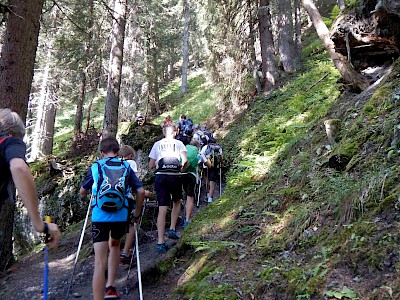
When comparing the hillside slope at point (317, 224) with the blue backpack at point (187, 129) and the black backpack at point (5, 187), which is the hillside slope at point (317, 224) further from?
the blue backpack at point (187, 129)

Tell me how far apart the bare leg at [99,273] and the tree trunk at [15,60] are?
3031mm

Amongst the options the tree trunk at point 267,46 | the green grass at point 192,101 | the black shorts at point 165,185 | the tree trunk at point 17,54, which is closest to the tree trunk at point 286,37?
the tree trunk at point 267,46

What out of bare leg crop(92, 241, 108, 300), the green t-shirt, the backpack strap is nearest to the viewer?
the backpack strap

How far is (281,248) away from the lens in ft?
13.6

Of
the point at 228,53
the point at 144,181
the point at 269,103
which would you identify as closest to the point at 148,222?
the point at 144,181

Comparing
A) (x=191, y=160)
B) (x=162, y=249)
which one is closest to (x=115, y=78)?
(x=191, y=160)

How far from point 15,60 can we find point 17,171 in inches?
192

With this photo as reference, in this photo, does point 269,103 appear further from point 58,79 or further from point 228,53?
point 58,79

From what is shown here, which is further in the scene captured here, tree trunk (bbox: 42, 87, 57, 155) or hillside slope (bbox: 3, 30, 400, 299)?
tree trunk (bbox: 42, 87, 57, 155)

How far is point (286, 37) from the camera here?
649 inches

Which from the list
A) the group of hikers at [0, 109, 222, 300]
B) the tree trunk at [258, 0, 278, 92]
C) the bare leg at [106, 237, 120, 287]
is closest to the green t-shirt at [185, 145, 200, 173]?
the group of hikers at [0, 109, 222, 300]

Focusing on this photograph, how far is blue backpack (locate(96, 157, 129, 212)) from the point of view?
4.40 m

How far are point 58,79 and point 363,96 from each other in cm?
1452

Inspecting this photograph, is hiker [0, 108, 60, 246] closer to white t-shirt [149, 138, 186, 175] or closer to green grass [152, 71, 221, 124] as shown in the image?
white t-shirt [149, 138, 186, 175]
